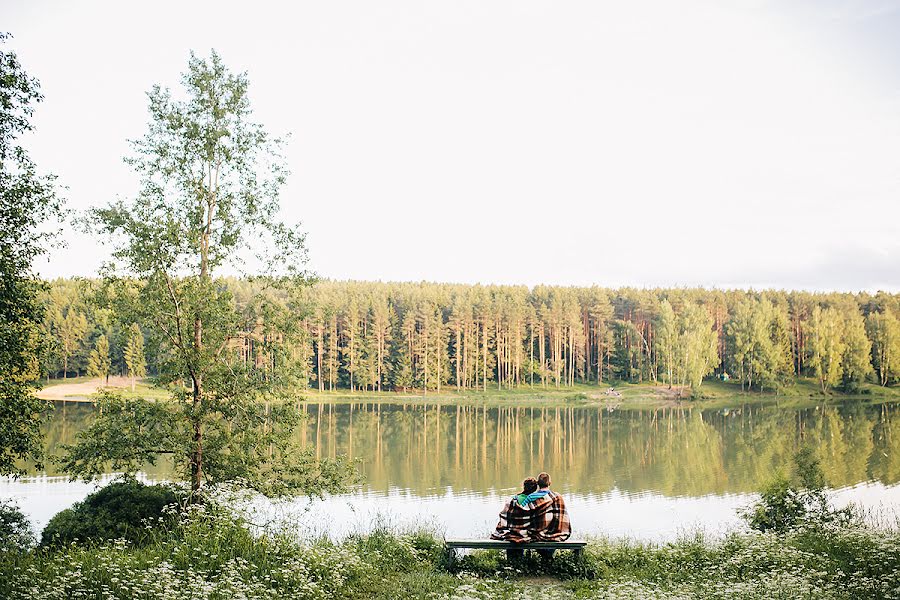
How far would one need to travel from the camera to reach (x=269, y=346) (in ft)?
42.3

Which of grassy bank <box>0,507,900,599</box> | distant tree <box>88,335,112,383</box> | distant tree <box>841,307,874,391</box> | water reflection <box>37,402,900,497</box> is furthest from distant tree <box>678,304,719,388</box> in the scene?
grassy bank <box>0,507,900,599</box>

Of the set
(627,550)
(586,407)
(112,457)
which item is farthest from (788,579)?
(586,407)

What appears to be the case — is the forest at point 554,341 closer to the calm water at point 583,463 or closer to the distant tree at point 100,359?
the distant tree at point 100,359

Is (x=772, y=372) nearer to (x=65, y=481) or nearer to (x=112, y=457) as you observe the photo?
(x=65, y=481)

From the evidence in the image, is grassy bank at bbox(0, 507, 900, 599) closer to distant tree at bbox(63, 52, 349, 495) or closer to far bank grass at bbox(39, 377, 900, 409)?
distant tree at bbox(63, 52, 349, 495)

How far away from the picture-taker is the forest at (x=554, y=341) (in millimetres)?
74062

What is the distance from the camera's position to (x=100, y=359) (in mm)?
69938

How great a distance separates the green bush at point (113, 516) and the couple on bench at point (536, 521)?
460cm

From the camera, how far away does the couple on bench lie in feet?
31.0

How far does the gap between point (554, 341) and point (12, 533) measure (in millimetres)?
74128

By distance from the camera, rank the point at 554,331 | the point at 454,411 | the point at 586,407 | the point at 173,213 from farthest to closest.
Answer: the point at 554,331 < the point at 586,407 < the point at 454,411 < the point at 173,213

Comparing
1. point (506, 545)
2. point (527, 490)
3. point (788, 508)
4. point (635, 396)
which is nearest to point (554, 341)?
point (635, 396)

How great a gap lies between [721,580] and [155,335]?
9.17m

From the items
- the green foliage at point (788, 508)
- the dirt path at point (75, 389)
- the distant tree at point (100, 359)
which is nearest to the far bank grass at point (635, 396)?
the dirt path at point (75, 389)
